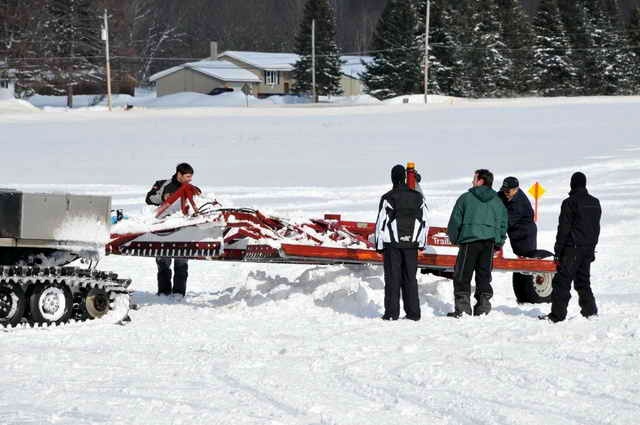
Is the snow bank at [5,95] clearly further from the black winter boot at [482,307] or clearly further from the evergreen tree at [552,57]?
the black winter boot at [482,307]

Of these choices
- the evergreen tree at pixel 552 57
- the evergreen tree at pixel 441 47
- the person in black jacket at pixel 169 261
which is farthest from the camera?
the evergreen tree at pixel 552 57

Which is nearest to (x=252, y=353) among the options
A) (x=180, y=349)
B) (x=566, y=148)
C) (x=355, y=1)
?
(x=180, y=349)

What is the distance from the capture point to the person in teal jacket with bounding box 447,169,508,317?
9.32m

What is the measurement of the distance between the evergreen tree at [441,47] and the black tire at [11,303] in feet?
202

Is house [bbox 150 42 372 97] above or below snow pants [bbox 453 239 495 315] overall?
above

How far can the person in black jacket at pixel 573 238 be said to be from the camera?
9.01 metres

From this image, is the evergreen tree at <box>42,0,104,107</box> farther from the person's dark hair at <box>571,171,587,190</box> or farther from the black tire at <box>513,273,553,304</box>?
the person's dark hair at <box>571,171,587,190</box>

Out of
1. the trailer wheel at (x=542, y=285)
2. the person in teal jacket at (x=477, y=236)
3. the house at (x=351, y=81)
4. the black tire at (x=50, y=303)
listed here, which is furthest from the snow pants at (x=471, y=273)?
the house at (x=351, y=81)

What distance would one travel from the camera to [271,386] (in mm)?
6594

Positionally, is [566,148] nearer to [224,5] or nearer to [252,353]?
[252,353]

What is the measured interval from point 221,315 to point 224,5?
14388 centimetres

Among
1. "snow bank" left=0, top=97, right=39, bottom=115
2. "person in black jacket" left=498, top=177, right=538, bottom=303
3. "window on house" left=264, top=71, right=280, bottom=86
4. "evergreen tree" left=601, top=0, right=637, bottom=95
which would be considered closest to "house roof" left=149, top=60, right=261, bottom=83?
"window on house" left=264, top=71, right=280, bottom=86

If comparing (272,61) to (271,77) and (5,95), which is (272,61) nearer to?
(271,77)

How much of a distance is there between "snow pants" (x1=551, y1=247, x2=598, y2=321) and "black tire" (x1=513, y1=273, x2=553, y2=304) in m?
1.77
